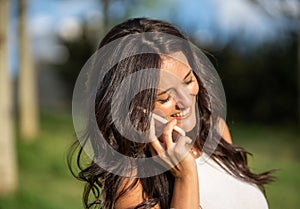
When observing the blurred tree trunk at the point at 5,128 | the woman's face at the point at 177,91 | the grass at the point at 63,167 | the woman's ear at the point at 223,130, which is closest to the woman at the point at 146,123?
the woman's face at the point at 177,91

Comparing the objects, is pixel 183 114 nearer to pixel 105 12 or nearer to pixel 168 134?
pixel 168 134

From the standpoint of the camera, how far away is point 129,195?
1495 mm

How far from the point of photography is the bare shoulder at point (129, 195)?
1.49 m

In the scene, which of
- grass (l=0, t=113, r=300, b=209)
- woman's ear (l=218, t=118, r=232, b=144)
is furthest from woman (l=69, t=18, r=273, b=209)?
grass (l=0, t=113, r=300, b=209)

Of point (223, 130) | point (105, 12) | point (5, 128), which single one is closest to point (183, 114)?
point (223, 130)

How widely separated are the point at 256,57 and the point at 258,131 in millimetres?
2101

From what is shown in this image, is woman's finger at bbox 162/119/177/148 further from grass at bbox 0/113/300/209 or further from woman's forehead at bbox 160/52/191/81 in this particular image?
grass at bbox 0/113/300/209

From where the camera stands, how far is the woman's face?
1487 millimetres

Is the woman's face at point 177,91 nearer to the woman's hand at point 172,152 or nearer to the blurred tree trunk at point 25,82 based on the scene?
the woman's hand at point 172,152

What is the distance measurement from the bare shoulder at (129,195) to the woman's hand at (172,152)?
0.10 meters

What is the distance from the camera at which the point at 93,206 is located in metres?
1.84


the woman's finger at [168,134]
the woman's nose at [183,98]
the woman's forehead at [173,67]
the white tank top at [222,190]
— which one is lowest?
the white tank top at [222,190]

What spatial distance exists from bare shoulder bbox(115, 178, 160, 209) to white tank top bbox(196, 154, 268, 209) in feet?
0.72

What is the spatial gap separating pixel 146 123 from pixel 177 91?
0.12 m
